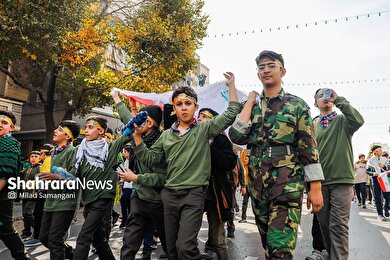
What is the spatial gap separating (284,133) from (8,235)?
3332 millimetres

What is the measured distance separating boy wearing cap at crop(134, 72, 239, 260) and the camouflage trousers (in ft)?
2.10

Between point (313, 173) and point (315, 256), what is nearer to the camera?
point (313, 173)

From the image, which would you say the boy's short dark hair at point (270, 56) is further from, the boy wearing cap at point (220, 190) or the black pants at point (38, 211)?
Answer: the black pants at point (38, 211)

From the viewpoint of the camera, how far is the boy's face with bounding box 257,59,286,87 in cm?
267

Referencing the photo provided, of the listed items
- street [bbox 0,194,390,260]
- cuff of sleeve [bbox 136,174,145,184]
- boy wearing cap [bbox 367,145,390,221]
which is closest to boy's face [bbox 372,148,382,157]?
boy wearing cap [bbox 367,145,390,221]

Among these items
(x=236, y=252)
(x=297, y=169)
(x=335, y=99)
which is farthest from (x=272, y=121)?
(x=236, y=252)

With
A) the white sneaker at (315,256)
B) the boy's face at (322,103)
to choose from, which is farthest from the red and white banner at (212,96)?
the white sneaker at (315,256)

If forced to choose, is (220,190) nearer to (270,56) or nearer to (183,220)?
(183,220)

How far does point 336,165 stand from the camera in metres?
3.66

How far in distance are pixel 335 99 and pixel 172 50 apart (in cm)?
852

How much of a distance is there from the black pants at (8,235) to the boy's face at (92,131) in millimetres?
1223

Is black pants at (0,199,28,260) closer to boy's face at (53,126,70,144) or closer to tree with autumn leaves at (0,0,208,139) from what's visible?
boy's face at (53,126,70,144)

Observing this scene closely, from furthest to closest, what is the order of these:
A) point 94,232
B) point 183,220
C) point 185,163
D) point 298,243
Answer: point 298,243, point 94,232, point 185,163, point 183,220

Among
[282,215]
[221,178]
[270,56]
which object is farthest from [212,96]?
[282,215]
